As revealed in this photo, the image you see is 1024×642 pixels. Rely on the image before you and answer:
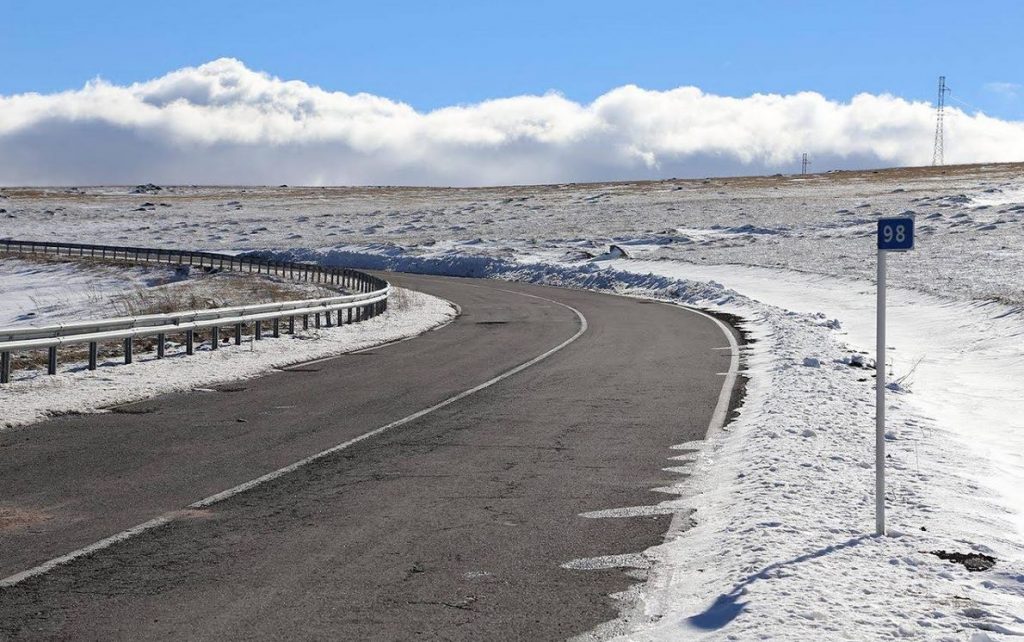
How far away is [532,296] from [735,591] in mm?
36850

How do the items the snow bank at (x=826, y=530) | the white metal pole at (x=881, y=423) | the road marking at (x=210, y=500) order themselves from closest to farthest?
the snow bank at (x=826, y=530) < the road marking at (x=210, y=500) < the white metal pole at (x=881, y=423)

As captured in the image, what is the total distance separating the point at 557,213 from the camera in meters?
95.9

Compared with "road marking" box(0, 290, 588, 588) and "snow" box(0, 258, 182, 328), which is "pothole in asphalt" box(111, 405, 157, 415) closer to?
"road marking" box(0, 290, 588, 588)

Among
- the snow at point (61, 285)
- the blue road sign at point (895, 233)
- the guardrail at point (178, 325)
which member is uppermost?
the blue road sign at point (895, 233)

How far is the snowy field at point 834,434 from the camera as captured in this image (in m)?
6.28

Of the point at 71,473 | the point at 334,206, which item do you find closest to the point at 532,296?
the point at 71,473

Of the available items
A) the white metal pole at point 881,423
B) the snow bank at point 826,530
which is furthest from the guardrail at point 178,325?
the white metal pole at point 881,423

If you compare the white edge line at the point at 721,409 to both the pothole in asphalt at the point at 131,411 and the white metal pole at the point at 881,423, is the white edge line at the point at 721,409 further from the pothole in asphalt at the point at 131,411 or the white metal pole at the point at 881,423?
the pothole in asphalt at the point at 131,411

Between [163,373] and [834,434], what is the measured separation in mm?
10399

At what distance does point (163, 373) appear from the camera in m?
17.6

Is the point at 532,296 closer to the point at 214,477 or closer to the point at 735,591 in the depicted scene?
the point at 214,477

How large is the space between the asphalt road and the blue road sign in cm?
252

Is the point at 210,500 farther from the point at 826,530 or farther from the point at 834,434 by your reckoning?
the point at 834,434

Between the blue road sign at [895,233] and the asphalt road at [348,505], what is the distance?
252 centimetres
